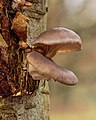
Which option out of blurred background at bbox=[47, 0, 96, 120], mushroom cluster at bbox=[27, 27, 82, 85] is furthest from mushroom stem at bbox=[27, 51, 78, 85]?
blurred background at bbox=[47, 0, 96, 120]

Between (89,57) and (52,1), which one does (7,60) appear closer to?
(52,1)

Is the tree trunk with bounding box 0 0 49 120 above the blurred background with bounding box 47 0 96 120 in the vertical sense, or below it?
above

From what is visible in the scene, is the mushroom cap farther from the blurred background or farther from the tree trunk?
the blurred background

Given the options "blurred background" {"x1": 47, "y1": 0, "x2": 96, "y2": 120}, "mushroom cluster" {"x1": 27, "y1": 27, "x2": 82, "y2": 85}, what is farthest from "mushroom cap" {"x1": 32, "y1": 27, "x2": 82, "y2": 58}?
"blurred background" {"x1": 47, "y1": 0, "x2": 96, "y2": 120}

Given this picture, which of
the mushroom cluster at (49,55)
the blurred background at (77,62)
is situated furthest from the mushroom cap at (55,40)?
the blurred background at (77,62)

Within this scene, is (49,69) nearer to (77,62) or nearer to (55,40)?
(55,40)

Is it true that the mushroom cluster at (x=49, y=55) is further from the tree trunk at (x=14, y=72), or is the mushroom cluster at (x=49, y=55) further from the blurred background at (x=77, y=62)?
the blurred background at (x=77, y=62)

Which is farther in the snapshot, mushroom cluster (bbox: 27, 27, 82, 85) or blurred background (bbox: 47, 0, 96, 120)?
blurred background (bbox: 47, 0, 96, 120)

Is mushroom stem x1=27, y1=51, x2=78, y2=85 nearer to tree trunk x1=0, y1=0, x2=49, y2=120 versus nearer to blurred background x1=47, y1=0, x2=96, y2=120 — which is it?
tree trunk x1=0, y1=0, x2=49, y2=120
